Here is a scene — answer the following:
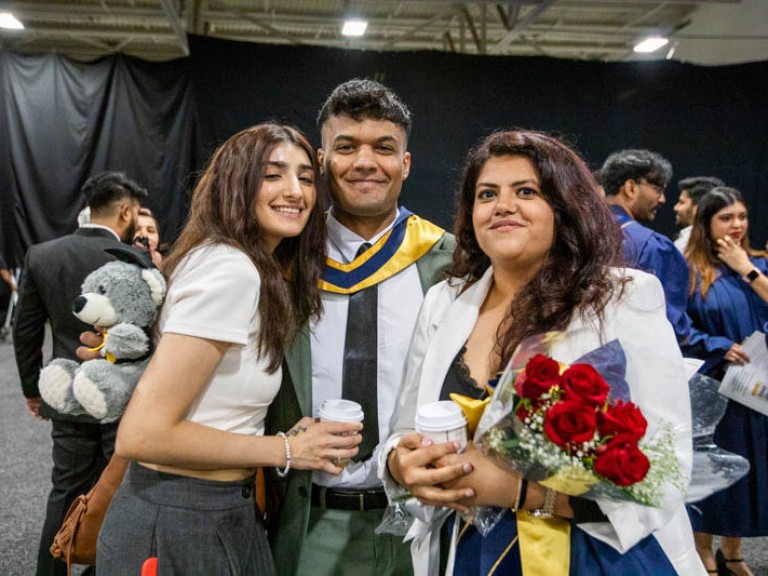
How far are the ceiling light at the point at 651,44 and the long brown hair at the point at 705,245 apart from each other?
579cm

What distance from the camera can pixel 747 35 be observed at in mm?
7836

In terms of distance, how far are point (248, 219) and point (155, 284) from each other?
9.3 inches

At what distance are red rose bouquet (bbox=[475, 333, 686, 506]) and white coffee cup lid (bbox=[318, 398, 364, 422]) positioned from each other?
37 centimetres

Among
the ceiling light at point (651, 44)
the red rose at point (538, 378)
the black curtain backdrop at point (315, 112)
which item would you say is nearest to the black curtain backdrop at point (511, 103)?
the black curtain backdrop at point (315, 112)

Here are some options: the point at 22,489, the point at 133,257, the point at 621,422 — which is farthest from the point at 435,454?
the point at 22,489

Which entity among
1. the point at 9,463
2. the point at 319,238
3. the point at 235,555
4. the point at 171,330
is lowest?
the point at 9,463

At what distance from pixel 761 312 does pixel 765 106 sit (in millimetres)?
4208

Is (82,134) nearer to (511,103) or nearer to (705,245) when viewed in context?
(511,103)

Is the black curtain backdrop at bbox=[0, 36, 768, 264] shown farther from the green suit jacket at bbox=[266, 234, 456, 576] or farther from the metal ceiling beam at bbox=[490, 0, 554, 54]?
the green suit jacket at bbox=[266, 234, 456, 576]

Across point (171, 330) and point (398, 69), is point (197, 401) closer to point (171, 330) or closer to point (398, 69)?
point (171, 330)

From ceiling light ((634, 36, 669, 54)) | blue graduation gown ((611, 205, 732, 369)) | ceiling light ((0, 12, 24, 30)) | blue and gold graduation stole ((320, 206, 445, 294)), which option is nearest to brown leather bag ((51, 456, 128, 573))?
blue and gold graduation stole ((320, 206, 445, 294))

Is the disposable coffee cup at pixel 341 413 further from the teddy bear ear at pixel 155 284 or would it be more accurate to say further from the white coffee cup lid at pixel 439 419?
the teddy bear ear at pixel 155 284

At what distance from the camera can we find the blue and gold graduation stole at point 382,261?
170 centimetres

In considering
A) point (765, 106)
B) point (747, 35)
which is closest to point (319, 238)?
point (765, 106)
